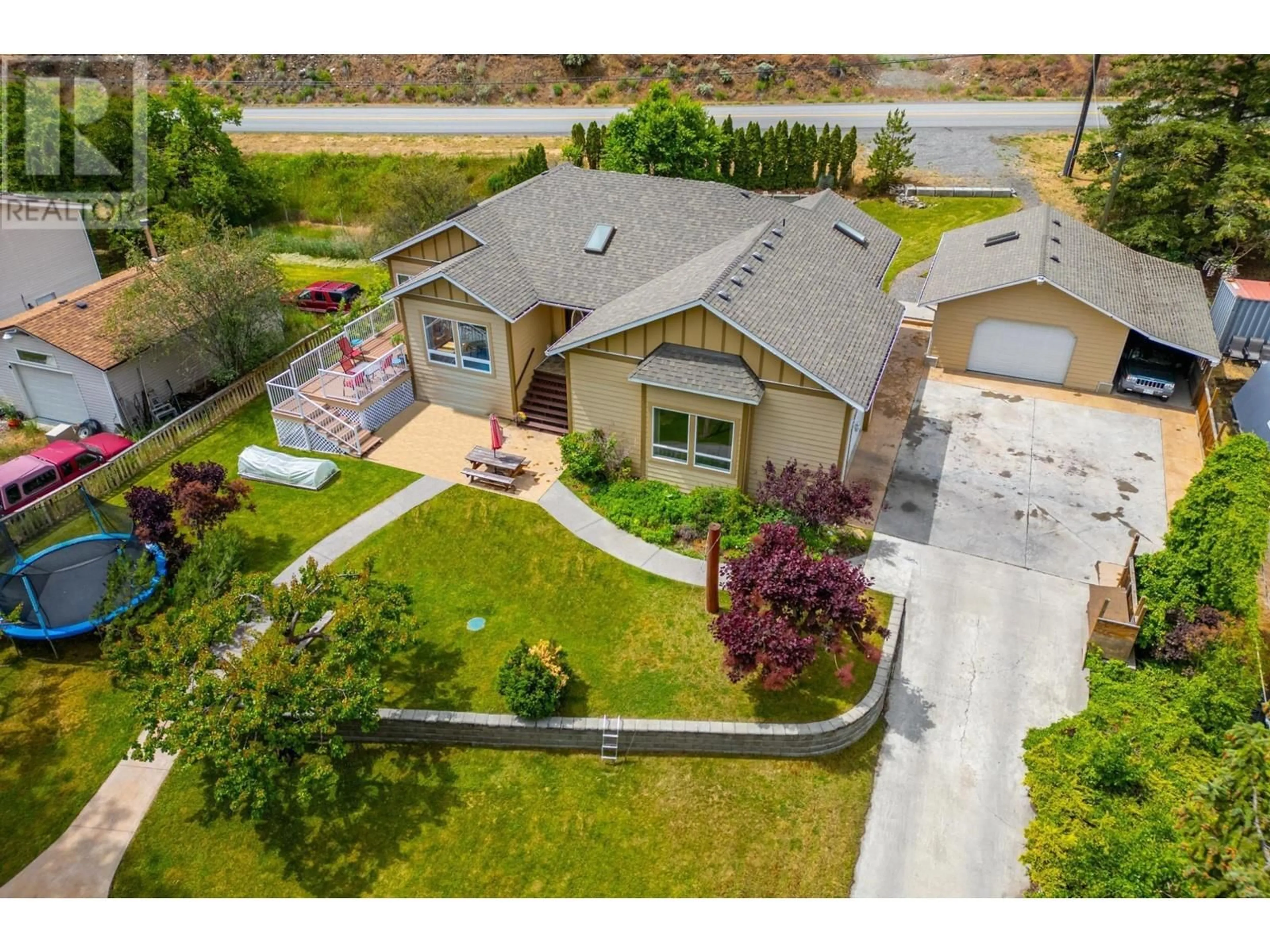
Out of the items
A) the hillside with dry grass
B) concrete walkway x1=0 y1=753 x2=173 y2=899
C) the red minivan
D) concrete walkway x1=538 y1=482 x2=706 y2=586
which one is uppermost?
the hillside with dry grass

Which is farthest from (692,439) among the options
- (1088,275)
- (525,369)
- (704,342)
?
(1088,275)

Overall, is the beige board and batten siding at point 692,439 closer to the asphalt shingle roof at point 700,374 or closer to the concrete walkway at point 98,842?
the asphalt shingle roof at point 700,374

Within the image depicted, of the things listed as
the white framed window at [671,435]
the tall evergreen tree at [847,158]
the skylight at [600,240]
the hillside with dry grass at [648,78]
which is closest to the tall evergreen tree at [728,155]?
the tall evergreen tree at [847,158]

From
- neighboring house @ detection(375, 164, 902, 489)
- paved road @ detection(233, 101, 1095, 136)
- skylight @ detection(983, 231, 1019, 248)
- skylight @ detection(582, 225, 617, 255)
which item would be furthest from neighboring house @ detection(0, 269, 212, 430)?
skylight @ detection(983, 231, 1019, 248)

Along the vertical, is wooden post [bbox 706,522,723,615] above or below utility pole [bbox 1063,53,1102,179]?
below

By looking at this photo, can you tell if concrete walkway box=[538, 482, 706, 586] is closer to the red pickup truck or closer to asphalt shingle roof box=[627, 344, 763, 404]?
asphalt shingle roof box=[627, 344, 763, 404]

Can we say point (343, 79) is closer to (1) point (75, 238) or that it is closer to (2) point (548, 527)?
(1) point (75, 238)

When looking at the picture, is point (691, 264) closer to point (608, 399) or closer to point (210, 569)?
point (608, 399)
